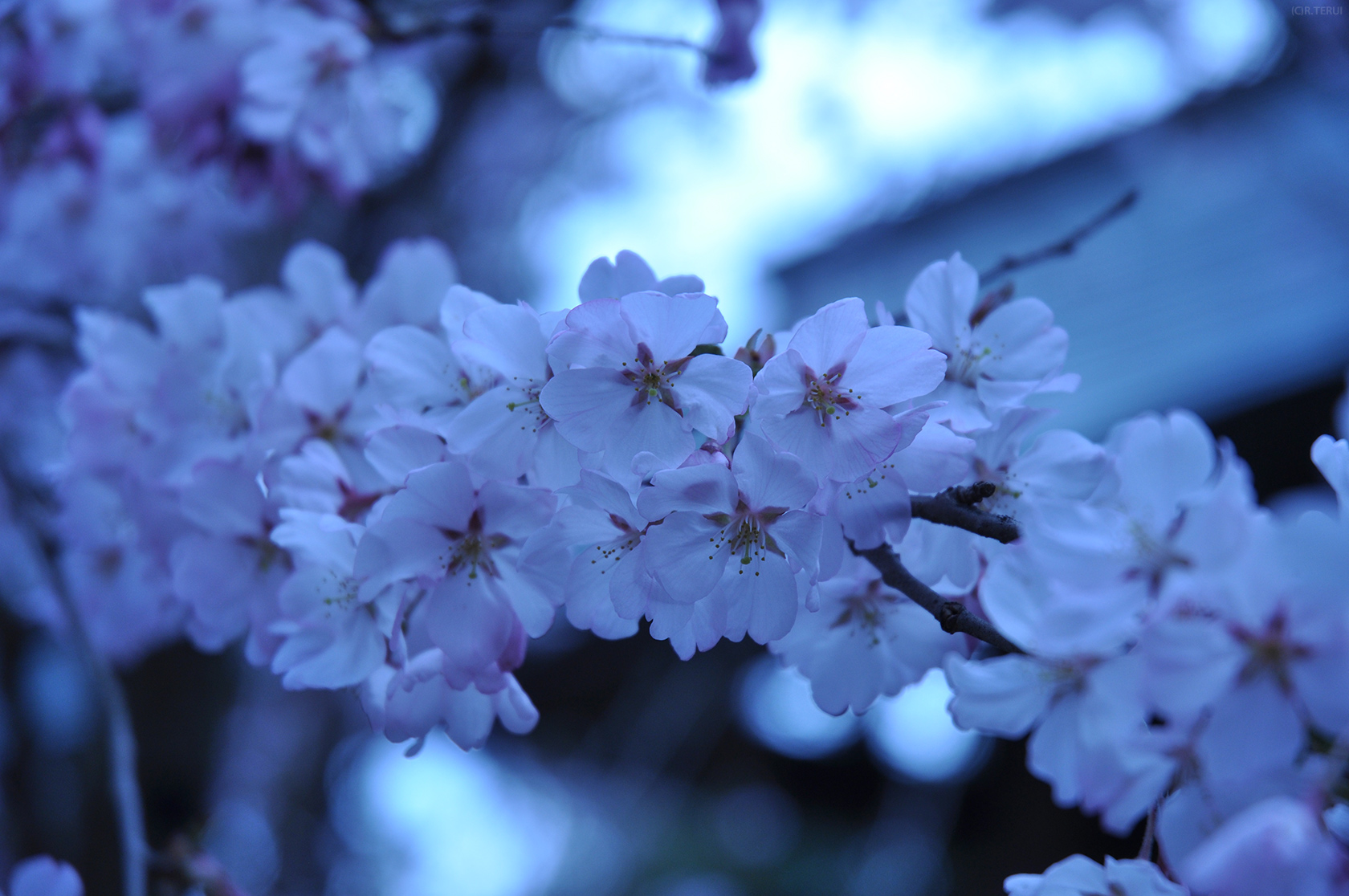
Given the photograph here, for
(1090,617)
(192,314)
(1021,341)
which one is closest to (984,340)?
(1021,341)

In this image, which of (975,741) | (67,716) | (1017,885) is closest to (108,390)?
(1017,885)

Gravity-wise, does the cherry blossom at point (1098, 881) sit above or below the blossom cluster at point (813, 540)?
below

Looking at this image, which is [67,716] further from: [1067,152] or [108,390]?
[1067,152]

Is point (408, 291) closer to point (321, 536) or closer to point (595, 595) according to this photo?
point (321, 536)

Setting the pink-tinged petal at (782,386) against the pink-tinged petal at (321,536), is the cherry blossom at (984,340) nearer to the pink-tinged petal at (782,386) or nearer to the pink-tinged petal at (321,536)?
the pink-tinged petal at (782,386)

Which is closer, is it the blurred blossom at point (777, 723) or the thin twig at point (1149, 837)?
the thin twig at point (1149, 837)

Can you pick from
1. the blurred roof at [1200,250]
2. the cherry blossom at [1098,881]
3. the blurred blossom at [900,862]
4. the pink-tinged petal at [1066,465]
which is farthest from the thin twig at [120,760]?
the blurred blossom at [900,862]
